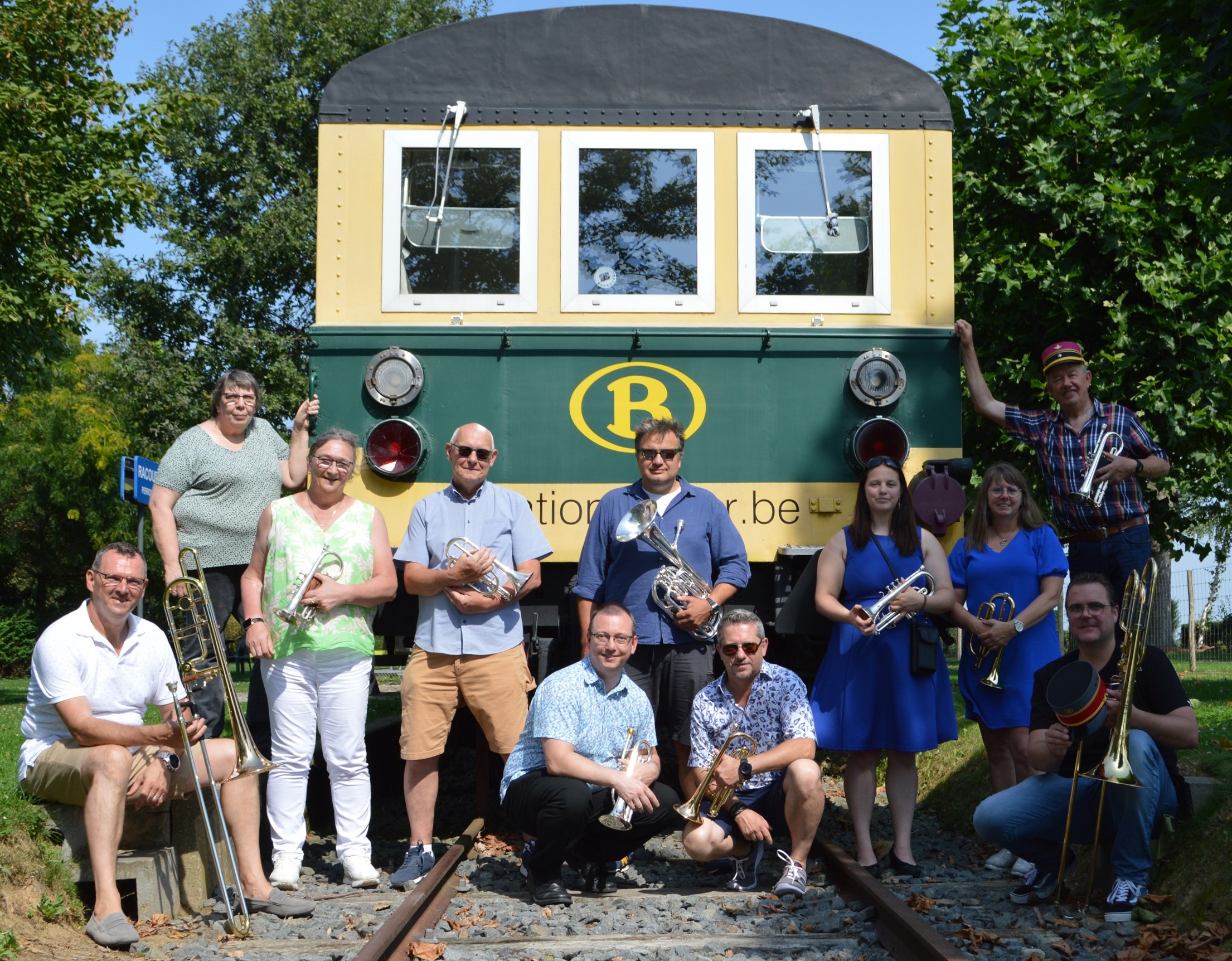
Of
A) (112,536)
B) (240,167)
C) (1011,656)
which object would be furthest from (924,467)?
(112,536)

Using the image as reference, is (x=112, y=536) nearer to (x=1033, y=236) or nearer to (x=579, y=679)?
(x=1033, y=236)

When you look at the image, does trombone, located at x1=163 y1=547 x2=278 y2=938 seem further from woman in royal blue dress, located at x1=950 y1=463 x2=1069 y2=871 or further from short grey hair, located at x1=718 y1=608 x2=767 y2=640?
woman in royal blue dress, located at x1=950 y1=463 x2=1069 y2=871

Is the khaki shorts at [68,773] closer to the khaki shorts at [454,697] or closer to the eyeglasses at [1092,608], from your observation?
the khaki shorts at [454,697]

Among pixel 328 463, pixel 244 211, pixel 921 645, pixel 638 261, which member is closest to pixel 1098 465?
pixel 921 645

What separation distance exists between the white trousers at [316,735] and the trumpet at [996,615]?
8.58 ft

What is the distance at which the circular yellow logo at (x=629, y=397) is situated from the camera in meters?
6.14

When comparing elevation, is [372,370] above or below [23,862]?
above

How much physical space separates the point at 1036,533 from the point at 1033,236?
4.37 m

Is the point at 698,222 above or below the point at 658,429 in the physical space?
above

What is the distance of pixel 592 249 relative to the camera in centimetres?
627

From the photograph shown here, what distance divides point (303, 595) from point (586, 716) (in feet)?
3.99

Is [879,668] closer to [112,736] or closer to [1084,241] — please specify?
[112,736]

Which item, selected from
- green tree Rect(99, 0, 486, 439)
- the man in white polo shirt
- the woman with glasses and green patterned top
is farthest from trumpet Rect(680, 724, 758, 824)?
green tree Rect(99, 0, 486, 439)

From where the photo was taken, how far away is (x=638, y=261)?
20.6 ft
